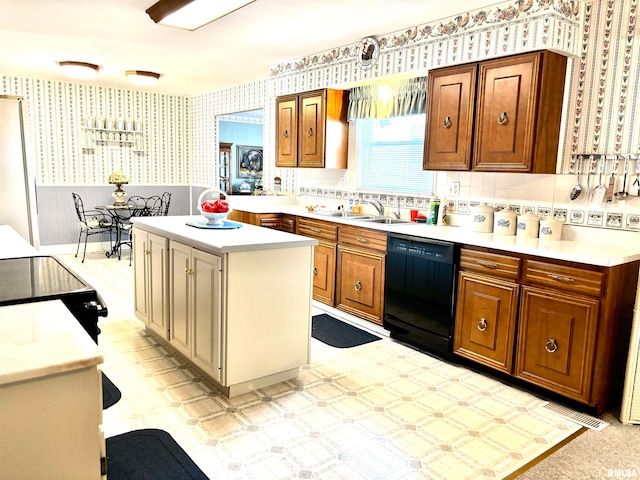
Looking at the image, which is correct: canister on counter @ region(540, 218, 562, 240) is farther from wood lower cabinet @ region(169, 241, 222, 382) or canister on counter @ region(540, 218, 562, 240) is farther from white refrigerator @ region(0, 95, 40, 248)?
white refrigerator @ region(0, 95, 40, 248)

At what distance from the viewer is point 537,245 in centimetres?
303

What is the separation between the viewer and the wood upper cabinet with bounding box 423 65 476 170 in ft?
11.6

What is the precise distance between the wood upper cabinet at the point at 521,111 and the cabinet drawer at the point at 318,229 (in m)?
1.53

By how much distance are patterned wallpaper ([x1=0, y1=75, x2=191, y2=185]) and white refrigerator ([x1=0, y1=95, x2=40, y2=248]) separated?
319 cm

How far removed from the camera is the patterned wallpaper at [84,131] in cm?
674

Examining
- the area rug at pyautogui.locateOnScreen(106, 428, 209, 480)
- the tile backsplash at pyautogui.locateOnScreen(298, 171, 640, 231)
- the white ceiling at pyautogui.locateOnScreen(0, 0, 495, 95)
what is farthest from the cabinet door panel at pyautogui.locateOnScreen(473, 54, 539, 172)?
the area rug at pyautogui.locateOnScreen(106, 428, 209, 480)

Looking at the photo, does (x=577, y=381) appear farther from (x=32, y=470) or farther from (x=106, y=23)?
(x=106, y=23)

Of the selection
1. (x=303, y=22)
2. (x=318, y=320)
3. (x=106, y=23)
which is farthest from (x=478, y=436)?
(x=106, y=23)

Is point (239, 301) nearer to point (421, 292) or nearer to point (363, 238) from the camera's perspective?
point (421, 292)

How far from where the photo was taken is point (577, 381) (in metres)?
2.76

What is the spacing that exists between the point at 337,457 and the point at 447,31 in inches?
122

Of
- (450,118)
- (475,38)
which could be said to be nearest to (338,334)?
(450,118)

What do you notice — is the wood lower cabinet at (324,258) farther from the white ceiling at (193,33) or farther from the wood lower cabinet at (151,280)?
the white ceiling at (193,33)

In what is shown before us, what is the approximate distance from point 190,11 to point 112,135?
14.8 feet
